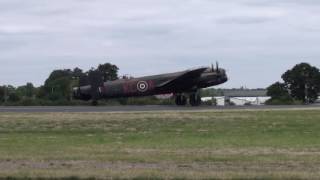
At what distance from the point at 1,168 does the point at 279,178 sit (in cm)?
579

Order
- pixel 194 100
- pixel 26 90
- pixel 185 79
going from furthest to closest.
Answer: pixel 26 90 → pixel 185 79 → pixel 194 100

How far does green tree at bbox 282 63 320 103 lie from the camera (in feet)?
423

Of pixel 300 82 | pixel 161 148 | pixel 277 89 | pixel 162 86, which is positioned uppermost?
pixel 300 82

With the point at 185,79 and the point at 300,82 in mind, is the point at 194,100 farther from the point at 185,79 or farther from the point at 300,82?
the point at 300,82

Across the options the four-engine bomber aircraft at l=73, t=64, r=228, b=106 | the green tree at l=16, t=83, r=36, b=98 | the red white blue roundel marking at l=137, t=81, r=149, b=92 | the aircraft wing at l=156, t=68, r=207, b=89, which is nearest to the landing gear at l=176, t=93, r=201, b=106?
the four-engine bomber aircraft at l=73, t=64, r=228, b=106

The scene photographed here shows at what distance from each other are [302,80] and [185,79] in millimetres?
74235

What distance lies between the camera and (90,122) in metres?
33.6

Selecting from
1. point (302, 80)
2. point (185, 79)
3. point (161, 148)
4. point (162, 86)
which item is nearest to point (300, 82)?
point (302, 80)

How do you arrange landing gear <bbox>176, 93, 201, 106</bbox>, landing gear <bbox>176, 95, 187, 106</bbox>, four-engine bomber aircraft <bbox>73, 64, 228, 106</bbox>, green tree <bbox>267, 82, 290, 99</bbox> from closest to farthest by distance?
1. landing gear <bbox>176, 93, 201, 106</bbox>
2. four-engine bomber aircraft <bbox>73, 64, 228, 106</bbox>
3. landing gear <bbox>176, 95, 187, 106</bbox>
4. green tree <bbox>267, 82, 290, 99</bbox>

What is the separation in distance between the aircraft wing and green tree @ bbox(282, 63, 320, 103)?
68.3 metres

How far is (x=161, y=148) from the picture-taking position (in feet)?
65.9

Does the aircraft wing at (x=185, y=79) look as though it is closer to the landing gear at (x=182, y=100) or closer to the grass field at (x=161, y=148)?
the landing gear at (x=182, y=100)

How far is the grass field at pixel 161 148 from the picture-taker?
45.3 feet

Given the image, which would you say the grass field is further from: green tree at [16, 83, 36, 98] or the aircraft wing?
green tree at [16, 83, 36, 98]
